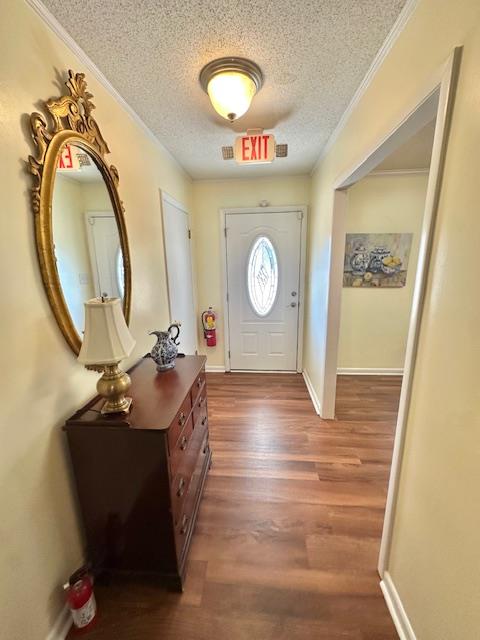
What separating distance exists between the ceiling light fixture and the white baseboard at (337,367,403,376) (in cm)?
307

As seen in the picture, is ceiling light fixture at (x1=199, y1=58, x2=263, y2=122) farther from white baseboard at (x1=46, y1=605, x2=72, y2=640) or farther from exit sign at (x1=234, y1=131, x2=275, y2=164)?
white baseboard at (x1=46, y1=605, x2=72, y2=640)

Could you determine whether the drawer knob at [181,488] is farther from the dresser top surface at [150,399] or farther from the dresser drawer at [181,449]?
the dresser top surface at [150,399]

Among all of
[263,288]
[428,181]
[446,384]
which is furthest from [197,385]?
[263,288]

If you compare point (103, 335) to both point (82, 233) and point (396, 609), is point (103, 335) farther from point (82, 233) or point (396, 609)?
point (396, 609)

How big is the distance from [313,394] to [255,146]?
2387mm

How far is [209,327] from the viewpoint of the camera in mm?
3471

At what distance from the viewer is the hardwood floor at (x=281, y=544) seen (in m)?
1.17

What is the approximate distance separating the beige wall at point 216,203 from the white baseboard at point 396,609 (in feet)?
9.16

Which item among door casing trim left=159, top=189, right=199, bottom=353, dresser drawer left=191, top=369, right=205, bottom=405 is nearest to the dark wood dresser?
dresser drawer left=191, top=369, right=205, bottom=405

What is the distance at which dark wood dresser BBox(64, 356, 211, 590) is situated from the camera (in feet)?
3.68

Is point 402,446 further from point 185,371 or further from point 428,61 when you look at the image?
point 428,61

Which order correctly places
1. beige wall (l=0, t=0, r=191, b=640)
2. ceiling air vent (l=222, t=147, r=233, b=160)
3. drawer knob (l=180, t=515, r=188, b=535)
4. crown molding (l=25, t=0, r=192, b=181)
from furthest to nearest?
ceiling air vent (l=222, t=147, r=233, b=160)
drawer knob (l=180, t=515, r=188, b=535)
crown molding (l=25, t=0, r=192, b=181)
beige wall (l=0, t=0, r=191, b=640)

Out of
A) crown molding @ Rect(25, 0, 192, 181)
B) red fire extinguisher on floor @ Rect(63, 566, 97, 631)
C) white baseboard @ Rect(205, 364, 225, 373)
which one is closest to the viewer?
crown molding @ Rect(25, 0, 192, 181)

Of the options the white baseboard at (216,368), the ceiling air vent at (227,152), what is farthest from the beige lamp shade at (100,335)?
the white baseboard at (216,368)
